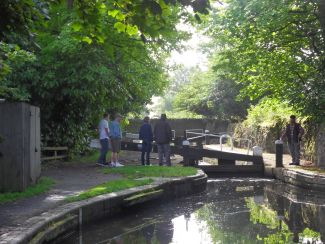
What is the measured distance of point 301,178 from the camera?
14328mm

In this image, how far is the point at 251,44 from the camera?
56.2 ft

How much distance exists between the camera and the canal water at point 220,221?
8195mm

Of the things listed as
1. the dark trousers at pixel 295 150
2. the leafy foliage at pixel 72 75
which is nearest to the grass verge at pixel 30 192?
the leafy foliage at pixel 72 75

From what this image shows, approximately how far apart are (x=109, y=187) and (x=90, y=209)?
1.64 meters

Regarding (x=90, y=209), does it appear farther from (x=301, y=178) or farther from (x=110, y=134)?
(x=301, y=178)

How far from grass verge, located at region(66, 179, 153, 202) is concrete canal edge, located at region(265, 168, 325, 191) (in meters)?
4.80

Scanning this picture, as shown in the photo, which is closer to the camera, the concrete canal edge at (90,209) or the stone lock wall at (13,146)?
the concrete canal edge at (90,209)

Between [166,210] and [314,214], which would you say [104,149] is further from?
[314,214]

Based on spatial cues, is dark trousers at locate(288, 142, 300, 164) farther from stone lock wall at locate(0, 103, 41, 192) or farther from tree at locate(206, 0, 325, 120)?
stone lock wall at locate(0, 103, 41, 192)

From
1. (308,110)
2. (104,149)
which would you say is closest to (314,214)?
(308,110)

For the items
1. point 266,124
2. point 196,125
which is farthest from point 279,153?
point 196,125

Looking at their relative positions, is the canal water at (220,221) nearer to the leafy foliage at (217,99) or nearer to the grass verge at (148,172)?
the grass verge at (148,172)

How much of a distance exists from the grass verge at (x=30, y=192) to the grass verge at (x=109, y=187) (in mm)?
889

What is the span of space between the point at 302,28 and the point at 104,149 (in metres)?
7.87
